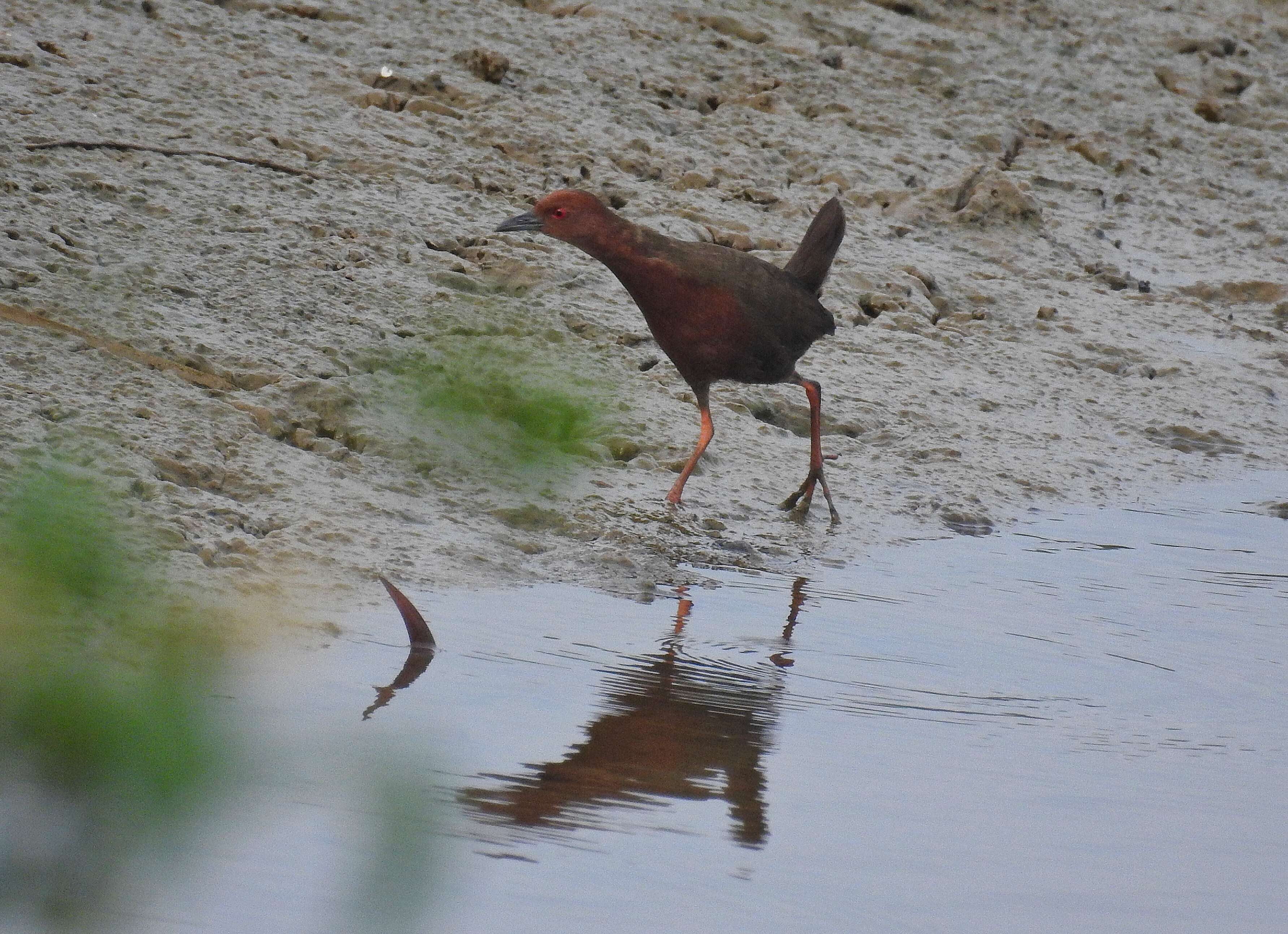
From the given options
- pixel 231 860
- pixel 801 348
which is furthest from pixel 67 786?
pixel 801 348

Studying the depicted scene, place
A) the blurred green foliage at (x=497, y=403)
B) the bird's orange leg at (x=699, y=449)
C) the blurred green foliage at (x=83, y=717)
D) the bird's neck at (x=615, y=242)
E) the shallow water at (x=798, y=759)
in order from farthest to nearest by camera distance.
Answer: the bird's orange leg at (x=699, y=449) < the bird's neck at (x=615, y=242) < the shallow water at (x=798, y=759) < the blurred green foliage at (x=497, y=403) < the blurred green foliage at (x=83, y=717)

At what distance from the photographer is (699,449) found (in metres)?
5.23

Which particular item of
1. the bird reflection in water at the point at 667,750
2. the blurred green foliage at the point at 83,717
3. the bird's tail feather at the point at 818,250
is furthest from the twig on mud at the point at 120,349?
the blurred green foliage at the point at 83,717

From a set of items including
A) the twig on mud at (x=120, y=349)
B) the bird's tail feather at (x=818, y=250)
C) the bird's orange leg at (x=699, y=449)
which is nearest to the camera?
the twig on mud at (x=120, y=349)

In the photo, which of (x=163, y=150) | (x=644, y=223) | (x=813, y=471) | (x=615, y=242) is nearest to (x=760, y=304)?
(x=615, y=242)

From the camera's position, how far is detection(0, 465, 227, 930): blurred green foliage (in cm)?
99

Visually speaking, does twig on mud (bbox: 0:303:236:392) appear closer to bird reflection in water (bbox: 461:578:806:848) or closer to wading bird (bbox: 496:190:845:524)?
wading bird (bbox: 496:190:845:524)

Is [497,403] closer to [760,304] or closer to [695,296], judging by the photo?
[695,296]

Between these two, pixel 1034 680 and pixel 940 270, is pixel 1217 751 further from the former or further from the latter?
pixel 940 270

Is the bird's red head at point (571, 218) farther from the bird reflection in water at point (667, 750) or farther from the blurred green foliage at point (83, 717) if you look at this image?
the blurred green foliage at point (83, 717)

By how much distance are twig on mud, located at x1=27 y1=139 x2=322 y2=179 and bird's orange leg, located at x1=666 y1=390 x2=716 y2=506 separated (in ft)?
6.81

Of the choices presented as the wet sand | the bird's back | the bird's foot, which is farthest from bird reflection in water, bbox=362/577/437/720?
the bird's foot

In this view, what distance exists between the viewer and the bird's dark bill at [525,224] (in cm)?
504

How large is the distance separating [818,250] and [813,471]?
796 millimetres
